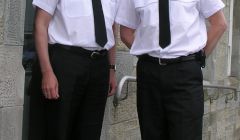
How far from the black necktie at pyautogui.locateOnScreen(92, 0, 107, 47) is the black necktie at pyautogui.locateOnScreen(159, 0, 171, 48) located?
371mm

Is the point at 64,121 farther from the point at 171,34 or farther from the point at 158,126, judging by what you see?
the point at 171,34

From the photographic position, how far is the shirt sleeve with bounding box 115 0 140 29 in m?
3.68

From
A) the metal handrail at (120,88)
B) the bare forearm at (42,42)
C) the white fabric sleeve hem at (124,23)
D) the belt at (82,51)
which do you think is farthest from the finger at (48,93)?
the metal handrail at (120,88)

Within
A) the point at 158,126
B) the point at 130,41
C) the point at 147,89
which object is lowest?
the point at 158,126

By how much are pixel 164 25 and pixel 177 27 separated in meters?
0.08

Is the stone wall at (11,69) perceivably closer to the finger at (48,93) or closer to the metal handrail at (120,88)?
the finger at (48,93)

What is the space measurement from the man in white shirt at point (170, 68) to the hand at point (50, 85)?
531mm

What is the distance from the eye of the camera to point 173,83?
11.1ft

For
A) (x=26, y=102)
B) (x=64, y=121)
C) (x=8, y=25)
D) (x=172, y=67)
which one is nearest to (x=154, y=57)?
(x=172, y=67)

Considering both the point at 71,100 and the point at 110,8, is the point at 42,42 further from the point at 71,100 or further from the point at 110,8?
the point at 110,8

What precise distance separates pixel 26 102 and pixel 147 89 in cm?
123

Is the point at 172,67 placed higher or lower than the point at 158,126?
higher

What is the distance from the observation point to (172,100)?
3.41 meters

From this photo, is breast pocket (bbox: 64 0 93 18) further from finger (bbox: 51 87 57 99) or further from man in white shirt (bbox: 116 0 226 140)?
finger (bbox: 51 87 57 99)
